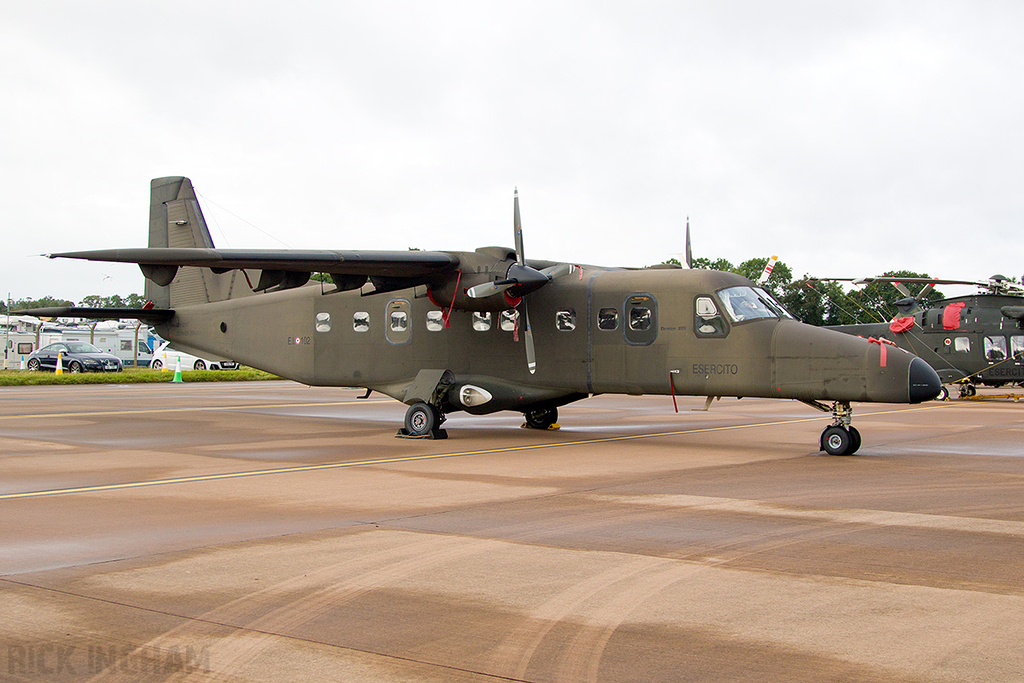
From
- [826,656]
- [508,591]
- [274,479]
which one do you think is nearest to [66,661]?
[508,591]

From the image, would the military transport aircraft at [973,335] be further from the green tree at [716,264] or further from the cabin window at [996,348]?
the green tree at [716,264]

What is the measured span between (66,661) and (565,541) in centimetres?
402

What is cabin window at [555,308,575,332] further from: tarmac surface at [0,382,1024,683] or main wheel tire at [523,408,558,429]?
tarmac surface at [0,382,1024,683]

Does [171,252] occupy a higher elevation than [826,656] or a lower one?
higher

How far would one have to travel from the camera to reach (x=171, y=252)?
14.7 m

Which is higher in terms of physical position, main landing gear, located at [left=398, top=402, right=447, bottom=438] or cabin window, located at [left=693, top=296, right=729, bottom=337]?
cabin window, located at [left=693, top=296, right=729, bottom=337]

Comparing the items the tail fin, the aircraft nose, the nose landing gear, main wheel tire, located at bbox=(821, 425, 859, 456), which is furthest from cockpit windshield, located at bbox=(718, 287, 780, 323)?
the tail fin

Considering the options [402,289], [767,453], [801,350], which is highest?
[402,289]

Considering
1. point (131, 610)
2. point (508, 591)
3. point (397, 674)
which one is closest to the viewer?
point (397, 674)

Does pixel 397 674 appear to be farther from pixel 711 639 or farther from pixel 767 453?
pixel 767 453

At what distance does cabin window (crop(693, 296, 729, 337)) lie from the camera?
1485 centimetres

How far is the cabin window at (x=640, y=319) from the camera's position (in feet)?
50.8

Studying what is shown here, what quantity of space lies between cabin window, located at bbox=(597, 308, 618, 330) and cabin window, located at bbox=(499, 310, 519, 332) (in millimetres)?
1738

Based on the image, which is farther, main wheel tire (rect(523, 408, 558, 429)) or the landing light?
main wheel tire (rect(523, 408, 558, 429))
